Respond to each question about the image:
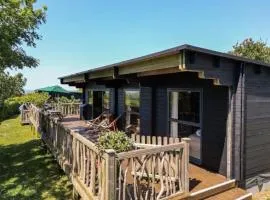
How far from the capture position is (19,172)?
8383mm

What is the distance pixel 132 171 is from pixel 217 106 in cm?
264

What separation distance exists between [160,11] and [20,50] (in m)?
11.2

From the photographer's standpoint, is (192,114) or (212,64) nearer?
(212,64)

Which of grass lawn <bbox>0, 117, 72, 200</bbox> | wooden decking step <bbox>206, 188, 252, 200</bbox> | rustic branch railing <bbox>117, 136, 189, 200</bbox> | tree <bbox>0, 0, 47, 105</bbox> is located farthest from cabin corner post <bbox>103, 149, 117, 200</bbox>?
tree <bbox>0, 0, 47, 105</bbox>

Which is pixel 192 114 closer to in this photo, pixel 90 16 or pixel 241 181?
pixel 241 181

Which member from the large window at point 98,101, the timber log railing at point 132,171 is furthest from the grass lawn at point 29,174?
the large window at point 98,101

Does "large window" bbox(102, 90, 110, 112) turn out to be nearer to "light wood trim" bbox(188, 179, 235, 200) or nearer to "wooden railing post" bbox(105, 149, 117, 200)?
"light wood trim" bbox(188, 179, 235, 200)

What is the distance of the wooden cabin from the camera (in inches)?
194

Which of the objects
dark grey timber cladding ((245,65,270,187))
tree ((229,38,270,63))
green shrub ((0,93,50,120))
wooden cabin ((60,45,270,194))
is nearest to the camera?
wooden cabin ((60,45,270,194))

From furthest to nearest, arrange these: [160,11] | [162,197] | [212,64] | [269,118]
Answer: [160,11] < [269,118] < [212,64] < [162,197]

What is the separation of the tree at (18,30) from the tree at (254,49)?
23.2 m

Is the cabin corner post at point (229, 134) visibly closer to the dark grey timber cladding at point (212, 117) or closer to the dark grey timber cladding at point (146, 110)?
the dark grey timber cladding at point (212, 117)

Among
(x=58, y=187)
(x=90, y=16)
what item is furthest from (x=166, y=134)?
(x=90, y=16)

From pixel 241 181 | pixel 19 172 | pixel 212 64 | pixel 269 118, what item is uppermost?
pixel 212 64
